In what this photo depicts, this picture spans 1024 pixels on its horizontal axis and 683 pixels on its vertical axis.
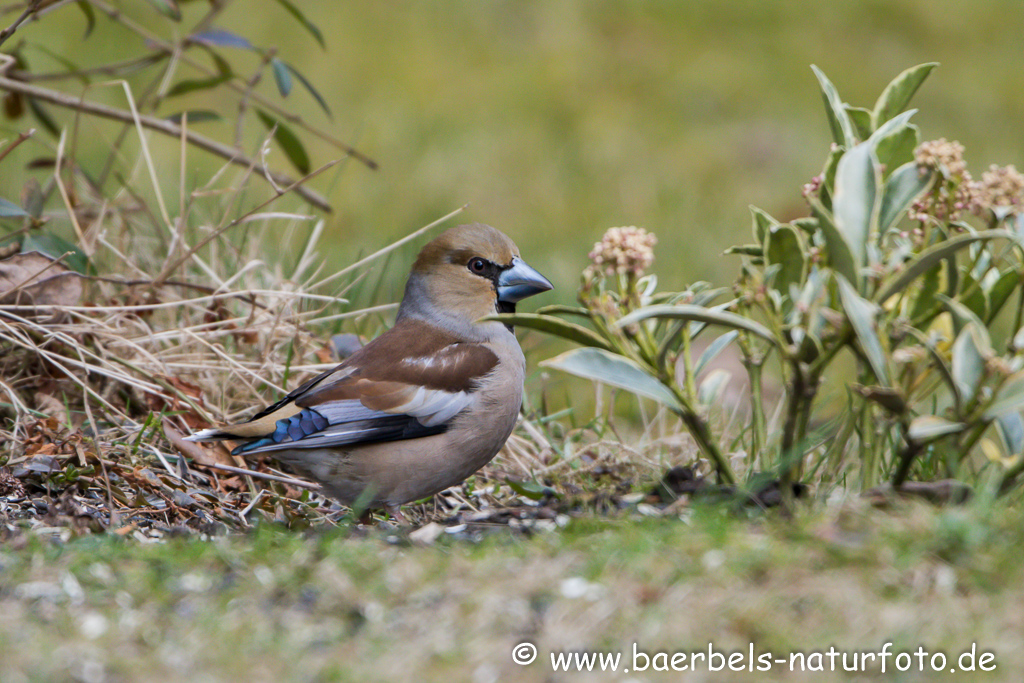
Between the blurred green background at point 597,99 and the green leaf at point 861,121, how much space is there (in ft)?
13.4

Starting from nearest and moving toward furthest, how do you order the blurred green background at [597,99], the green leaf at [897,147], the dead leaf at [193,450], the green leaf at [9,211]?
1. the green leaf at [897,147]
2. the green leaf at [9,211]
3. the dead leaf at [193,450]
4. the blurred green background at [597,99]

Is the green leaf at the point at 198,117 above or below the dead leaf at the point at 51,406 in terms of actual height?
above

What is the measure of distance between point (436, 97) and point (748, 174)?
3158mm

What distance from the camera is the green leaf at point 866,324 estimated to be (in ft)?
8.51

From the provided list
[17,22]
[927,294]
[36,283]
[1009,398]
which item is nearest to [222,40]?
[17,22]

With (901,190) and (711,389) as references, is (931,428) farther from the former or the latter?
(711,389)

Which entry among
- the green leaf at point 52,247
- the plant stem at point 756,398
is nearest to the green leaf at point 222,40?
the green leaf at point 52,247

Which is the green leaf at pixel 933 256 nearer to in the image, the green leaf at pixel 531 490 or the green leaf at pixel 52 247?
the green leaf at pixel 531 490

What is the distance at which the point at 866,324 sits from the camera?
2635mm

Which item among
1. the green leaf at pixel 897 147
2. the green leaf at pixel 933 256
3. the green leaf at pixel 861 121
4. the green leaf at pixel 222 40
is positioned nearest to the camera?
the green leaf at pixel 933 256

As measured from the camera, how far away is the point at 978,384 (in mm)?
2691

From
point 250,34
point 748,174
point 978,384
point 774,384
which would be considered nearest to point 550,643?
point 978,384

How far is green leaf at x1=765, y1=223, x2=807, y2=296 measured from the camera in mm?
3143

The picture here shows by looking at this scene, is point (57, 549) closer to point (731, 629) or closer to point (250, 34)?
point (731, 629)
